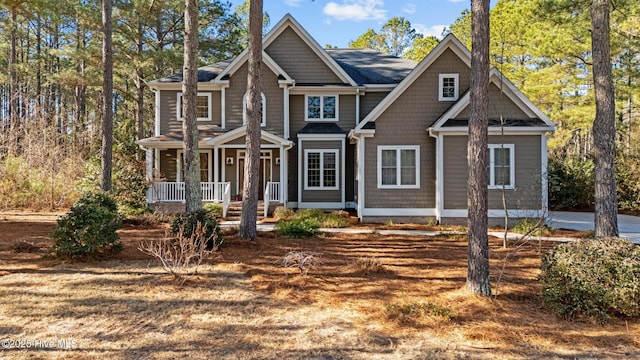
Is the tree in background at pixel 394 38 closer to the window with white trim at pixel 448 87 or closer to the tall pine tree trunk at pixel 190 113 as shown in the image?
the window with white trim at pixel 448 87

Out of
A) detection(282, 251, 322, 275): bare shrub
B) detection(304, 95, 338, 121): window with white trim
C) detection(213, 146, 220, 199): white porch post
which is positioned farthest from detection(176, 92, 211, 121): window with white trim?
detection(282, 251, 322, 275): bare shrub

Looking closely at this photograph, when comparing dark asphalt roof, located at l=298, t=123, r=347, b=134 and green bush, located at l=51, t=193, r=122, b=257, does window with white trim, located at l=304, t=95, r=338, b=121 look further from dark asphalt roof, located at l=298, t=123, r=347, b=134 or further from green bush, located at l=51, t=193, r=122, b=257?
green bush, located at l=51, t=193, r=122, b=257

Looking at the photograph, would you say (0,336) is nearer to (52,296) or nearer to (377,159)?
(52,296)

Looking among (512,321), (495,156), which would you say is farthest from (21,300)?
(495,156)

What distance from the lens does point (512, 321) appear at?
4570 mm

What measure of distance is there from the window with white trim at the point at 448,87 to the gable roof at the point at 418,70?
783 millimetres

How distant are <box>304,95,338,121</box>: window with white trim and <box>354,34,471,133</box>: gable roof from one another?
385 centimetres

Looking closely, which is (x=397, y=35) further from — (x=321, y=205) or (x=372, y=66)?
(x=321, y=205)

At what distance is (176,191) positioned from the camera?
1495 centimetres

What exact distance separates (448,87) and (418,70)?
4.59 ft

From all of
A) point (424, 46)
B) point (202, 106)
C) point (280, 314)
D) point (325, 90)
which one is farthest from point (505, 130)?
point (424, 46)

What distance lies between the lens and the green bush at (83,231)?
7051mm

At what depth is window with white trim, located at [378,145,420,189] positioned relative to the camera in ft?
44.3

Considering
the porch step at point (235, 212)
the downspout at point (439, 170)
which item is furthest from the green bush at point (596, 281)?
the porch step at point (235, 212)
